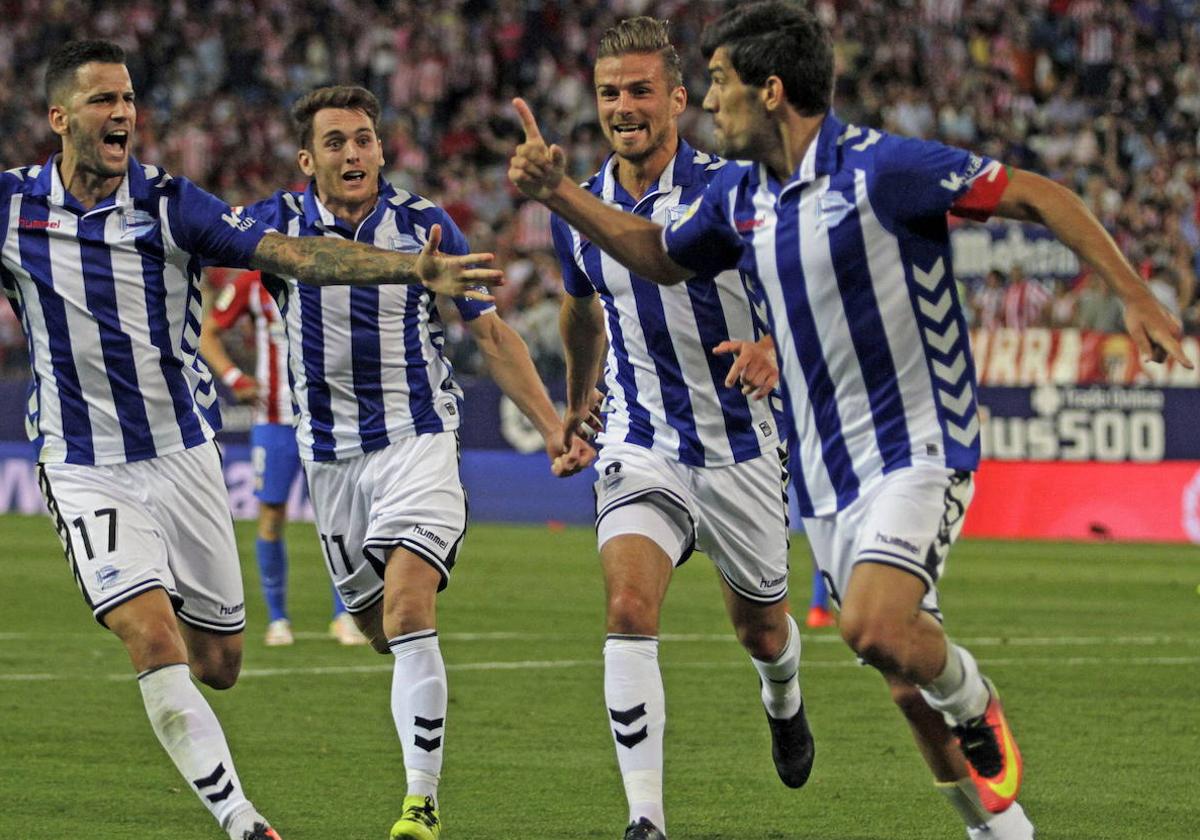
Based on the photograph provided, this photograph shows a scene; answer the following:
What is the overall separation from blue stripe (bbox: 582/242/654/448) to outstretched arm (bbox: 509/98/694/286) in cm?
111

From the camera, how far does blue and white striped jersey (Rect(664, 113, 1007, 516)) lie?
18.4 feet

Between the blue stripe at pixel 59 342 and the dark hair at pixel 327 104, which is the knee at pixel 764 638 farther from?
the blue stripe at pixel 59 342

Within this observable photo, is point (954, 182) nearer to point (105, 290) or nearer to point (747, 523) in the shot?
point (747, 523)

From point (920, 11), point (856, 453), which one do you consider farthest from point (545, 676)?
point (920, 11)

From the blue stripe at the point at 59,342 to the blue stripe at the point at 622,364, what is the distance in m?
1.80

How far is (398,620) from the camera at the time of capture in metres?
7.08

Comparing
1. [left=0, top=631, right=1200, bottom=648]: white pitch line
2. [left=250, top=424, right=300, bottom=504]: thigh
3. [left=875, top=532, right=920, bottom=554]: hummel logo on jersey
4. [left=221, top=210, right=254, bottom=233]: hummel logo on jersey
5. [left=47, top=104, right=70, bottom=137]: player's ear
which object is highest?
[left=47, top=104, right=70, bottom=137]: player's ear

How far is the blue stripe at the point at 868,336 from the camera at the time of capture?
5.64 m

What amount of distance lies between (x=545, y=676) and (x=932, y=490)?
549cm

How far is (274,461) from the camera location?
12539 millimetres

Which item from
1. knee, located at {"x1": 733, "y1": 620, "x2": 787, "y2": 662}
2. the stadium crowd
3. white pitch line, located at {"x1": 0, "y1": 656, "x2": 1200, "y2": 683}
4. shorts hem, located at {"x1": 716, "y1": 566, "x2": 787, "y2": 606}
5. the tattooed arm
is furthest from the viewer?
the stadium crowd

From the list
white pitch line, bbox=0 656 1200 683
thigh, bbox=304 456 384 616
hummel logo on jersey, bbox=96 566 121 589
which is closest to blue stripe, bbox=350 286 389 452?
thigh, bbox=304 456 384 616

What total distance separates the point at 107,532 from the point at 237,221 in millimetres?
1049

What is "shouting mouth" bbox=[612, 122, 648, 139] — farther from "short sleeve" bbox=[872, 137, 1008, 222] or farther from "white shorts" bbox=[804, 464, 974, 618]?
"white shorts" bbox=[804, 464, 974, 618]
